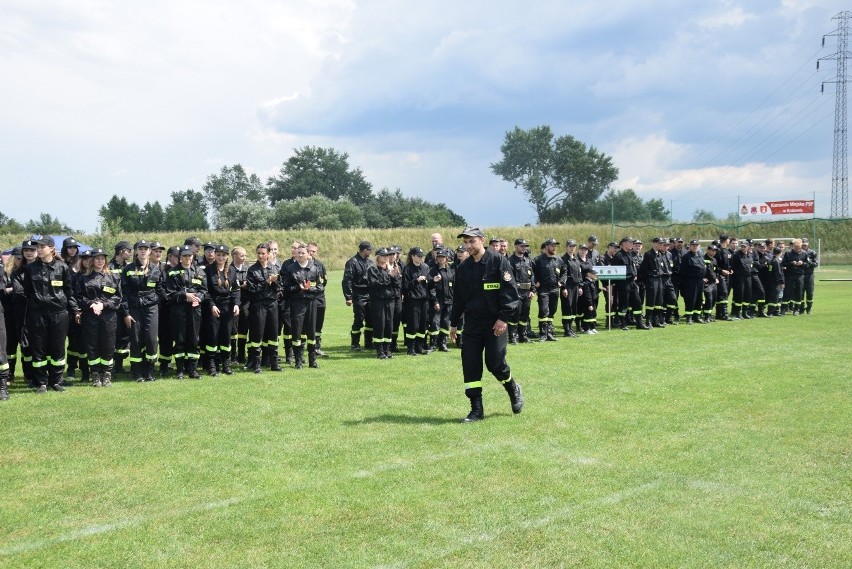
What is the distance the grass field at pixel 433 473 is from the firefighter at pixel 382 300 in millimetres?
2491

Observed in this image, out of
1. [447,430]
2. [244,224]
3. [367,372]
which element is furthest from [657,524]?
[244,224]

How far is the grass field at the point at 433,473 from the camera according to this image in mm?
4539

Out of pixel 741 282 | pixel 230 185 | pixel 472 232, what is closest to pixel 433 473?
pixel 472 232

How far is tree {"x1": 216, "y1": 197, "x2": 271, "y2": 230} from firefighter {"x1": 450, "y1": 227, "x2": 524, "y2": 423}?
57407mm

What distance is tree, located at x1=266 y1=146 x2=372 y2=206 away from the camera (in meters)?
84.2

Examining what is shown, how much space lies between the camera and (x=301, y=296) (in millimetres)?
11578

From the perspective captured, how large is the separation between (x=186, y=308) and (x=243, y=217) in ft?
182

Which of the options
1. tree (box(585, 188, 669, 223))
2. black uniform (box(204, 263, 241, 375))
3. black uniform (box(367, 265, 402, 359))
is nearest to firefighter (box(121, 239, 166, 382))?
black uniform (box(204, 263, 241, 375))

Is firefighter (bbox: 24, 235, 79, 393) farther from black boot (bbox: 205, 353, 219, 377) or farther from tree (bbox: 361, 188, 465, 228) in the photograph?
tree (bbox: 361, 188, 465, 228)

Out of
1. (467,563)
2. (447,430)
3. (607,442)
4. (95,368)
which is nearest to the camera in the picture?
(467,563)

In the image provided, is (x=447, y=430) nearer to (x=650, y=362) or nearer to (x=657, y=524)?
(x=657, y=524)

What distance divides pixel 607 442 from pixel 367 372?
5222mm

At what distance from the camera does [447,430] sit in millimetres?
7430

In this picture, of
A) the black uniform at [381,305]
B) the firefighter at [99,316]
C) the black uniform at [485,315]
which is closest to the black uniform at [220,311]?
the firefighter at [99,316]
